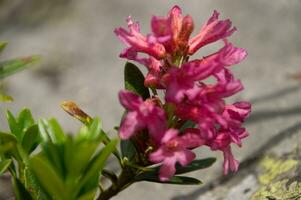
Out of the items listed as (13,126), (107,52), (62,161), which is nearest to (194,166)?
(62,161)

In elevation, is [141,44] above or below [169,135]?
above

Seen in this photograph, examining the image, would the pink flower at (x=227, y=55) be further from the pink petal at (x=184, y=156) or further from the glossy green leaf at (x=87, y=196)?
the glossy green leaf at (x=87, y=196)

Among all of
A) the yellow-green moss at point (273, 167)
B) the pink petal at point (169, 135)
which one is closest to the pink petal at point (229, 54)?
the pink petal at point (169, 135)

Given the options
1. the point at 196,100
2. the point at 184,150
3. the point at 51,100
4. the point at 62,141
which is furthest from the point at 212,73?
the point at 51,100

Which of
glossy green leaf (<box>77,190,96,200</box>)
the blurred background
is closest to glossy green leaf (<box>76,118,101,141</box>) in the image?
glossy green leaf (<box>77,190,96,200</box>)

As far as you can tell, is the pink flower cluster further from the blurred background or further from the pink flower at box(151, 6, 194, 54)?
the blurred background

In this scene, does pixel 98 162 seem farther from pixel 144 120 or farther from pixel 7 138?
pixel 7 138

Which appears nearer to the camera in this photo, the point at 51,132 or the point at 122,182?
the point at 51,132
